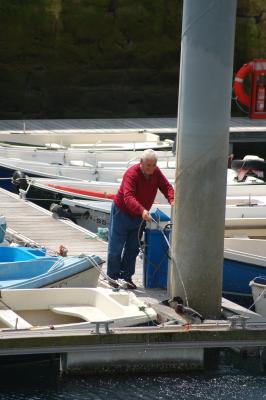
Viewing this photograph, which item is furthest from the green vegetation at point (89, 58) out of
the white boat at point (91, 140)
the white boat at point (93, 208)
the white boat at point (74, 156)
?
the white boat at point (93, 208)

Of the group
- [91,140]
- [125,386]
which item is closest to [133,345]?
[125,386]

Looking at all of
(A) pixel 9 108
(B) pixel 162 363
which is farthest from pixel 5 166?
(B) pixel 162 363

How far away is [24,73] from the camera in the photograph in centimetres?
2300

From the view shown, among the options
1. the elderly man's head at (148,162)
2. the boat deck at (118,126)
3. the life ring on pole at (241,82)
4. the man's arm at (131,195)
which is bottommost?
the boat deck at (118,126)

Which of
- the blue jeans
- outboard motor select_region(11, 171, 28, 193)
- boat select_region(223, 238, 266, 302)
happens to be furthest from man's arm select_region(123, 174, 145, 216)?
outboard motor select_region(11, 171, 28, 193)

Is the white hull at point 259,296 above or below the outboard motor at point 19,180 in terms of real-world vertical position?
below

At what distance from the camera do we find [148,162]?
1082 cm

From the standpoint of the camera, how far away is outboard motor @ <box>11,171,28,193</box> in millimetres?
16719

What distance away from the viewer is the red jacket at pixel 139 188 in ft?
35.7

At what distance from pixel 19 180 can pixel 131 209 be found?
20.3ft

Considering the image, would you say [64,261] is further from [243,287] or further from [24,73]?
[24,73]

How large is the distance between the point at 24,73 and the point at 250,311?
1309 cm

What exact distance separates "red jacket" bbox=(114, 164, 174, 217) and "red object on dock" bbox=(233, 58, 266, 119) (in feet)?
40.3

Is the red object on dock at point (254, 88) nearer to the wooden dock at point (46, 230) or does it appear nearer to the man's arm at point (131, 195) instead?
the wooden dock at point (46, 230)
